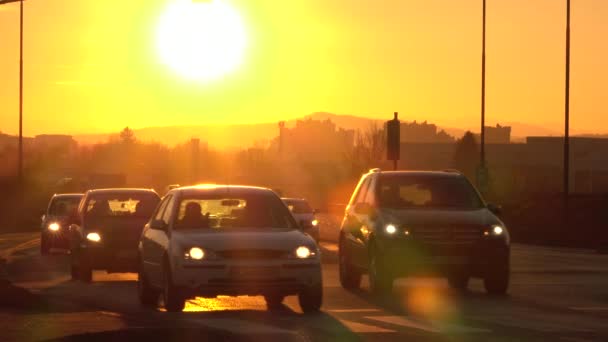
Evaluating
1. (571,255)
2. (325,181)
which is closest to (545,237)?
(571,255)

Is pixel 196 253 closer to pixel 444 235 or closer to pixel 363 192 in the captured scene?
pixel 444 235

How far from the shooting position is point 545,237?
181ft

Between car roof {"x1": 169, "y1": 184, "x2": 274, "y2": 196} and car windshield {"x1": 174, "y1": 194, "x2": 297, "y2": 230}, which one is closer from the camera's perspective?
car windshield {"x1": 174, "y1": 194, "x2": 297, "y2": 230}

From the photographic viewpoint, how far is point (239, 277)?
62.7ft

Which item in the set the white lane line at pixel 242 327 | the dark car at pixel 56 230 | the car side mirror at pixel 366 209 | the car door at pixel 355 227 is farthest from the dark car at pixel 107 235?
the dark car at pixel 56 230

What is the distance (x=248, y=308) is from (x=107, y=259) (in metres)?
6.86

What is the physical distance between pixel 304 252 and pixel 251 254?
70 cm

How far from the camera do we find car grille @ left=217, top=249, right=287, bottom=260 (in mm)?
19234

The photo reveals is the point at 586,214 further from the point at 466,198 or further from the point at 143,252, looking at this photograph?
the point at 143,252

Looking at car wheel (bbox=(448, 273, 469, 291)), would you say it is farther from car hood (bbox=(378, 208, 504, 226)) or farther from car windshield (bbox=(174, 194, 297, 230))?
car windshield (bbox=(174, 194, 297, 230))

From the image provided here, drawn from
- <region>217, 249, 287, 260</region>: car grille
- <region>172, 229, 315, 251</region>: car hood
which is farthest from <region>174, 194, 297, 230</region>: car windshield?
<region>217, 249, 287, 260</region>: car grille

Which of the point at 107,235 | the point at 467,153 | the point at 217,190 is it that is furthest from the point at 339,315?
the point at 467,153

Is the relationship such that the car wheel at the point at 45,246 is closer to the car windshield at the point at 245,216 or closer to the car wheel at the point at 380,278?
the car wheel at the point at 380,278

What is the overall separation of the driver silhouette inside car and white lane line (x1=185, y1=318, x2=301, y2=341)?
2127mm
